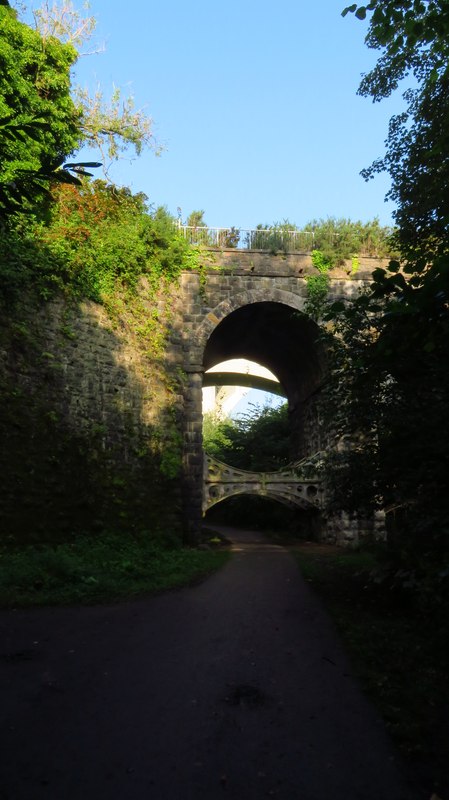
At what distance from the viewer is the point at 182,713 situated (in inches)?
161

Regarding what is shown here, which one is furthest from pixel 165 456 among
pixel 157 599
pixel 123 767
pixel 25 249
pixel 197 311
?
pixel 123 767

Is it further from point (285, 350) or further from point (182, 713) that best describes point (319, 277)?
point (182, 713)

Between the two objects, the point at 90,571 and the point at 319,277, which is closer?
the point at 90,571

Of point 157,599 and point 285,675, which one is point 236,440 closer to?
point 157,599

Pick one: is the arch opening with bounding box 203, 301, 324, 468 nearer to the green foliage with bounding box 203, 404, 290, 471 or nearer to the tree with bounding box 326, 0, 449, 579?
the green foliage with bounding box 203, 404, 290, 471

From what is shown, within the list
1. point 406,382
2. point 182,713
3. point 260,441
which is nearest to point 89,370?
point 406,382

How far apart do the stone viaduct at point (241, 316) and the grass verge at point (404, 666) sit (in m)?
9.07

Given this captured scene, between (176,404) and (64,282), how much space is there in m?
5.46

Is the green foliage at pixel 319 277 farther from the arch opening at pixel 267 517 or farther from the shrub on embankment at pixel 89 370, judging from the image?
the arch opening at pixel 267 517

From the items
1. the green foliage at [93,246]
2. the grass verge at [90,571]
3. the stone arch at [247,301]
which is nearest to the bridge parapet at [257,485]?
the stone arch at [247,301]

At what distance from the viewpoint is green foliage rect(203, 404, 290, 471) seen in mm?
28281

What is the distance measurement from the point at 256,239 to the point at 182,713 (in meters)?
17.2

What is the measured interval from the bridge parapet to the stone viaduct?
0.12 m

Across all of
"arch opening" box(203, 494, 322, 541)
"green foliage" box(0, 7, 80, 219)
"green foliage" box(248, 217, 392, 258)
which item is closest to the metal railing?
"green foliage" box(248, 217, 392, 258)
